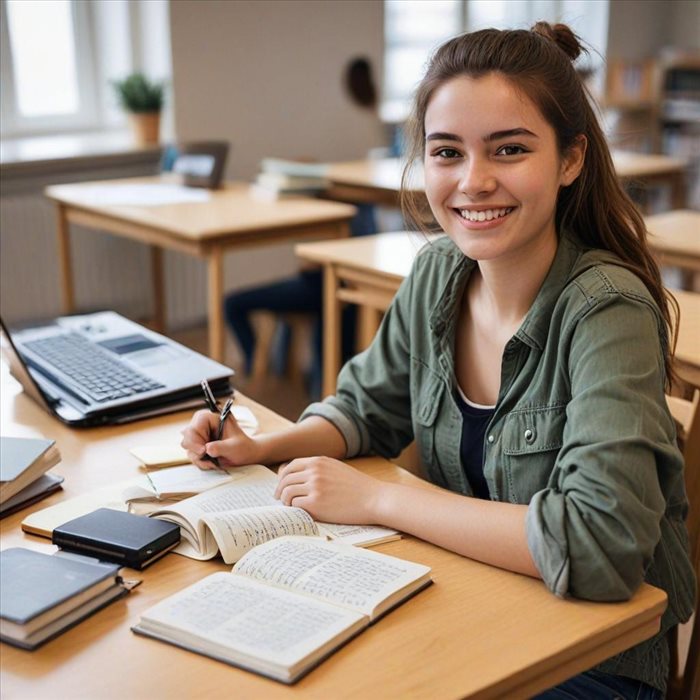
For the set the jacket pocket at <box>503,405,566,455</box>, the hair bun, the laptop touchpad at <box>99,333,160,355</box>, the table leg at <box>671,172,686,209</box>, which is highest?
the hair bun

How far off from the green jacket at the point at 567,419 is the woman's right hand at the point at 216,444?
0.51ft

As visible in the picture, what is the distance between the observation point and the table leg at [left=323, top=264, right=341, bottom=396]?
2.80 metres

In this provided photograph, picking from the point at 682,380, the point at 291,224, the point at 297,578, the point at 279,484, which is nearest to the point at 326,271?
the point at 291,224

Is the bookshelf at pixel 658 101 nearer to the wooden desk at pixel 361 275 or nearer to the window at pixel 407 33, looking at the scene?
the window at pixel 407 33

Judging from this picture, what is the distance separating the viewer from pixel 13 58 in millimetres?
4195

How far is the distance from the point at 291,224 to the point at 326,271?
446 mm

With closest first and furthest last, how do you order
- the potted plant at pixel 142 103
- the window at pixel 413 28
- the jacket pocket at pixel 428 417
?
1. the jacket pocket at pixel 428 417
2. the potted plant at pixel 142 103
3. the window at pixel 413 28

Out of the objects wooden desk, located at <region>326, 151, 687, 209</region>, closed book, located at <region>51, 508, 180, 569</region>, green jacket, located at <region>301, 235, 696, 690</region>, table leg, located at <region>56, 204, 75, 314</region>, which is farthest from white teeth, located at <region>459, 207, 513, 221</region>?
table leg, located at <region>56, 204, 75, 314</region>

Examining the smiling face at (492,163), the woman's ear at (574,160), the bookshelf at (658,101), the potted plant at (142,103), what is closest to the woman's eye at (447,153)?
the smiling face at (492,163)

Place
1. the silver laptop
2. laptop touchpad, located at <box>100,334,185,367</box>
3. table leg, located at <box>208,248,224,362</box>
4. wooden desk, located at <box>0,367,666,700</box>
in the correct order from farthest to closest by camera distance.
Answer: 1. table leg, located at <box>208,248,224,362</box>
2. laptop touchpad, located at <box>100,334,185,367</box>
3. the silver laptop
4. wooden desk, located at <box>0,367,666,700</box>

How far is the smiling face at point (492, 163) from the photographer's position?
1203 mm

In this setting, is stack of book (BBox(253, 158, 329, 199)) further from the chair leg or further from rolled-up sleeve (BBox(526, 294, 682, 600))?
rolled-up sleeve (BBox(526, 294, 682, 600))

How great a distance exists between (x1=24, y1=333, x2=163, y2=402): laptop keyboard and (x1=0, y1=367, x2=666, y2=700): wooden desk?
46 centimetres

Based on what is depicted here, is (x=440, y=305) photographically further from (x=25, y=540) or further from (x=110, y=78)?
(x=110, y=78)
